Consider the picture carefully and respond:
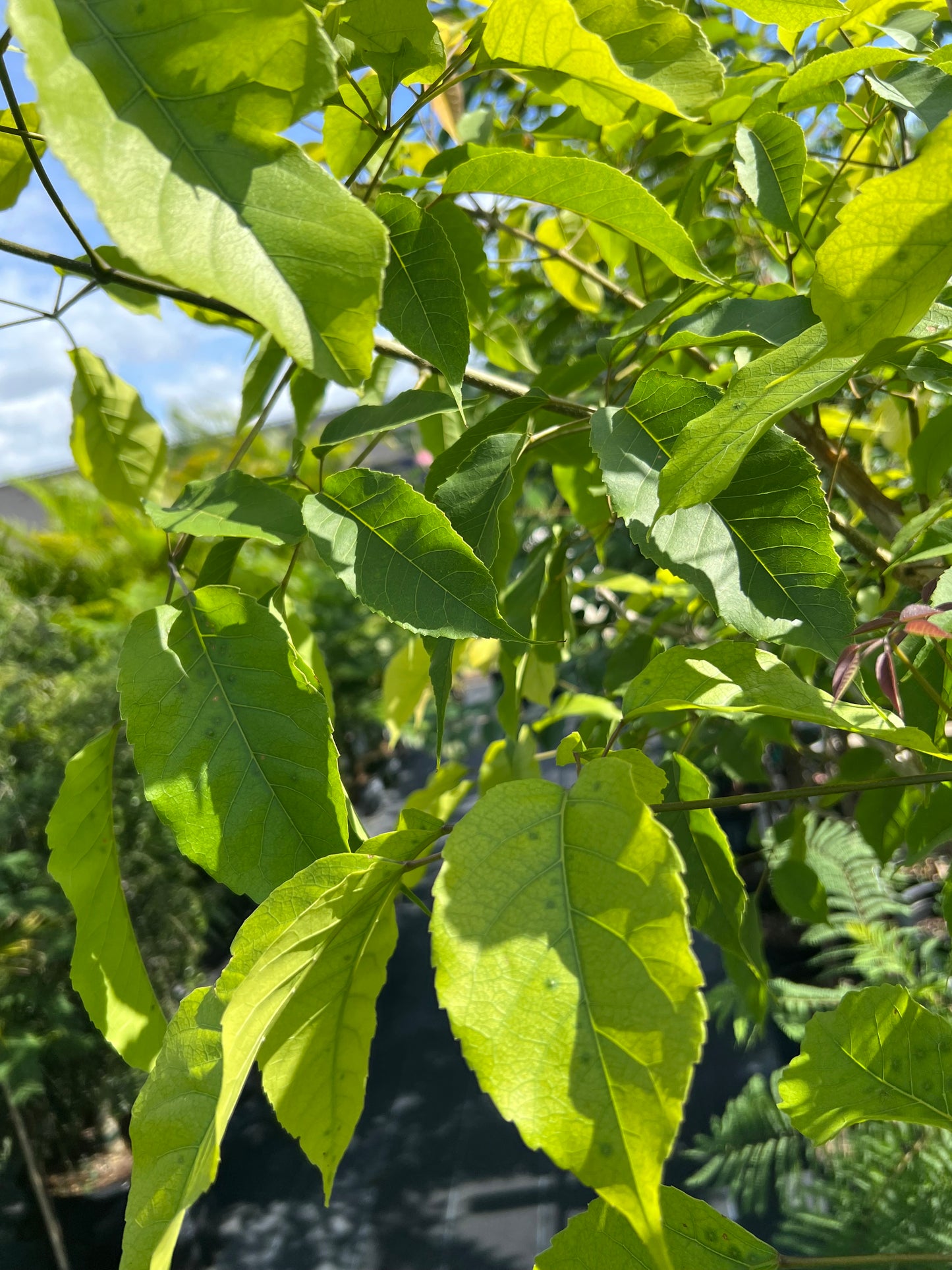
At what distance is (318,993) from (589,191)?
31 centimetres

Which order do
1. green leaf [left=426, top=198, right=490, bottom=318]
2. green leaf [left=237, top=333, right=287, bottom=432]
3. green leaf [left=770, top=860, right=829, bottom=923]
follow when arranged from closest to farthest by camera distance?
green leaf [left=426, top=198, right=490, bottom=318], green leaf [left=237, top=333, right=287, bottom=432], green leaf [left=770, top=860, right=829, bottom=923]

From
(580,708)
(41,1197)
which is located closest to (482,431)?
(580,708)

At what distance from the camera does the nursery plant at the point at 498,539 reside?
0.23 meters

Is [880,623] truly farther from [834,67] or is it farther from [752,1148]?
[752,1148]

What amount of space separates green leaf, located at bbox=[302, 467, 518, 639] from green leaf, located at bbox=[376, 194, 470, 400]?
53 millimetres

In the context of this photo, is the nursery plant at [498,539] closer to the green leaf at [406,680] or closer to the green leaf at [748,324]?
the green leaf at [748,324]

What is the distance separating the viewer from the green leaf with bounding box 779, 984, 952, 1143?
0.38m

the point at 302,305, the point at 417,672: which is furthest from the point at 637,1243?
the point at 417,672

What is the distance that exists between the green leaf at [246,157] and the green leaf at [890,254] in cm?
12

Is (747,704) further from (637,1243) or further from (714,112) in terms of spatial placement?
(714,112)

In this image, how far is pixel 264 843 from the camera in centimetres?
32

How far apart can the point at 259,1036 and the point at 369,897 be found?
0.18 feet

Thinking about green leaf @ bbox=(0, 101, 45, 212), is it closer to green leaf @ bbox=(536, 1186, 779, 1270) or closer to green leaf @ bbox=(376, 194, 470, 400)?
green leaf @ bbox=(376, 194, 470, 400)

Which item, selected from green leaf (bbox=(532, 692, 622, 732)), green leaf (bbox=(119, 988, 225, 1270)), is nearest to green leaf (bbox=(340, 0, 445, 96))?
green leaf (bbox=(119, 988, 225, 1270))
